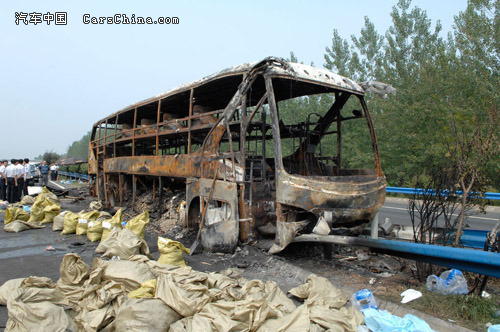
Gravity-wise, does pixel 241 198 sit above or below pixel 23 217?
above

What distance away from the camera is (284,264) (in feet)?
14.6

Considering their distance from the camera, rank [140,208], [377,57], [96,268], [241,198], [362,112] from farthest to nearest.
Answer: [377,57] < [140,208] < [362,112] < [241,198] < [96,268]

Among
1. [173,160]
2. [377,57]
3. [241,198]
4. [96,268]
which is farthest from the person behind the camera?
[377,57]

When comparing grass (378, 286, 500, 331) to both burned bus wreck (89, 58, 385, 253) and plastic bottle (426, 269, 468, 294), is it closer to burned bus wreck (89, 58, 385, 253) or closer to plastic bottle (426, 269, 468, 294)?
plastic bottle (426, 269, 468, 294)

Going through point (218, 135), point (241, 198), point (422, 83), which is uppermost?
point (422, 83)

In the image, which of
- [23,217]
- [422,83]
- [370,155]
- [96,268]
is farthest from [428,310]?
[422,83]

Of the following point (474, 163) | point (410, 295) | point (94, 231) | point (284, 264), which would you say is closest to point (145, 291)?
point (284, 264)

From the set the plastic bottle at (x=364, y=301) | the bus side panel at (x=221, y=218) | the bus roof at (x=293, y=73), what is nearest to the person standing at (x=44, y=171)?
the bus roof at (x=293, y=73)

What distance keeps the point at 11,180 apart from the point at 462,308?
46.0ft

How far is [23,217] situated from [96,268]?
5.67m

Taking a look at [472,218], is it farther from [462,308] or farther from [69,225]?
[69,225]

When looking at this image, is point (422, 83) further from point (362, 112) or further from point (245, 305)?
point (245, 305)

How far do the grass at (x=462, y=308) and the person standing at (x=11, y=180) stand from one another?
43.8 ft

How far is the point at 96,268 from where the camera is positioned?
3.65 meters
